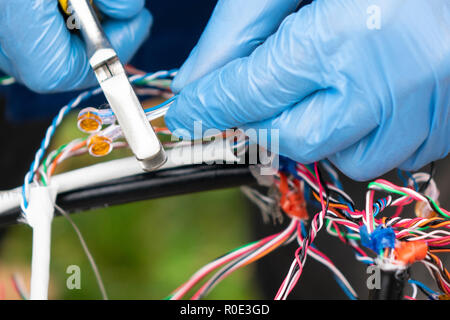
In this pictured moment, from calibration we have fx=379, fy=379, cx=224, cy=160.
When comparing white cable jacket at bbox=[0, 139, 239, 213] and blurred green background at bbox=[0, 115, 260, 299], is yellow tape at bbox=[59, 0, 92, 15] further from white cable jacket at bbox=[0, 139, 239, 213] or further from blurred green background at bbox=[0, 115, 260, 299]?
blurred green background at bbox=[0, 115, 260, 299]

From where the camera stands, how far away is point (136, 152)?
19.6 inches

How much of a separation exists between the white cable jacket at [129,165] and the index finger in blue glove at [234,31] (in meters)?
0.12

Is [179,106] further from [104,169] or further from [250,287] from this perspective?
[250,287]

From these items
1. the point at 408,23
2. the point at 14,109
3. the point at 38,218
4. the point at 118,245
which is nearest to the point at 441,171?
the point at 408,23

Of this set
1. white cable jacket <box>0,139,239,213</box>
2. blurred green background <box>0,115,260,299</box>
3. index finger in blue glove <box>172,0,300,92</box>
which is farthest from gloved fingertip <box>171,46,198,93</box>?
blurred green background <box>0,115,260,299</box>

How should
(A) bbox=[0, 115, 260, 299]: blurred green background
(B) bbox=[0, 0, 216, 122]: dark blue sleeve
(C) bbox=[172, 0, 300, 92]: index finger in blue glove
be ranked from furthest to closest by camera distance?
(A) bbox=[0, 115, 260, 299]: blurred green background → (B) bbox=[0, 0, 216, 122]: dark blue sleeve → (C) bbox=[172, 0, 300, 92]: index finger in blue glove

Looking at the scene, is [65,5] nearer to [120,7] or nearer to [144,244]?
[120,7]

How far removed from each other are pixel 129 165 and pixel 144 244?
572 millimetres

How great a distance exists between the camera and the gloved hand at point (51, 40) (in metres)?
0.67

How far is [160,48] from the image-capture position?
967 mm

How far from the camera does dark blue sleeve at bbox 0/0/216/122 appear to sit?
919 millimetres

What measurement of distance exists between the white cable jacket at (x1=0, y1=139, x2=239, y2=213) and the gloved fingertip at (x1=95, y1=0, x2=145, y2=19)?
0.30 metres

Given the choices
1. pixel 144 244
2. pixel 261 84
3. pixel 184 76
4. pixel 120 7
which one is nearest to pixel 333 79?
pixel 261 84

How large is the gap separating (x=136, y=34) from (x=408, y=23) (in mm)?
542
